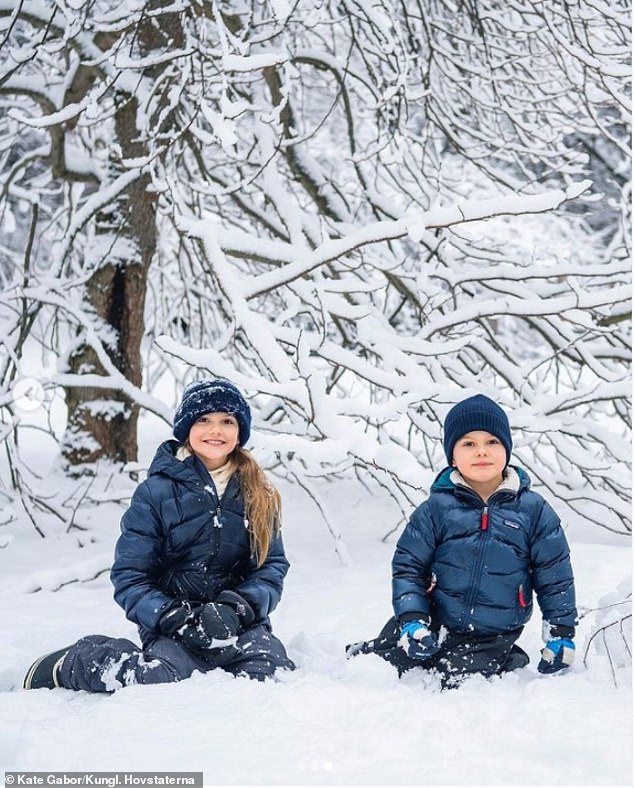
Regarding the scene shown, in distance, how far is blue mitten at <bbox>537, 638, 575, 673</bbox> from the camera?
2.76m

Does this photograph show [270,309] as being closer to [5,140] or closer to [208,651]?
[5,140]

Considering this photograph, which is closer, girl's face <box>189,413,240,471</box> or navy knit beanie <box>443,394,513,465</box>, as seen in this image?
navy knit beanie <box>443,394,513,465</box>

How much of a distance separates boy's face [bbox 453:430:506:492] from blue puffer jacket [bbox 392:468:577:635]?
5cm

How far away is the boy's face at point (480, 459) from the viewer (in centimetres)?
287

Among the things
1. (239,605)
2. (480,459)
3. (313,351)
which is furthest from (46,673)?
(313,351)

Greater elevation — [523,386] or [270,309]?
[270,309]

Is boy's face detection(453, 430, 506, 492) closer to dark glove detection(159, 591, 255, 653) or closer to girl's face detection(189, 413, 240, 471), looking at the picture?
girl's face detection(189, 413, 240, 471)

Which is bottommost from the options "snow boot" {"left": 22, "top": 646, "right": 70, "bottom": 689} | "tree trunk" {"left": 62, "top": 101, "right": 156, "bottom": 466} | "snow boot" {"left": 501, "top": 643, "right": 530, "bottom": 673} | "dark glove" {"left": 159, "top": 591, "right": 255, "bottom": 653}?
"snow boot" {"left": 501, "top": 643, "right": 530, "bottom": 673}

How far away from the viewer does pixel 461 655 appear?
112 inches

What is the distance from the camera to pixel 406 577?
2.88 metres

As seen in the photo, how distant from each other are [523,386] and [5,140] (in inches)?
153

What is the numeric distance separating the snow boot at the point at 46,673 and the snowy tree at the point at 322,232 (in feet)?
3.05

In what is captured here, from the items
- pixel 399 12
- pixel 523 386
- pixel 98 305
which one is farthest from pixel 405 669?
pixel 399 12

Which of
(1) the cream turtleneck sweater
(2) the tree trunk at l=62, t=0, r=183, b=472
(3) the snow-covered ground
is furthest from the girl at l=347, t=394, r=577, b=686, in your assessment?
(2) the tree trunk at l=62, t=0, r=183, b=472
